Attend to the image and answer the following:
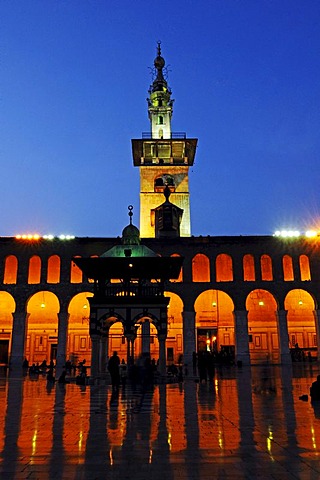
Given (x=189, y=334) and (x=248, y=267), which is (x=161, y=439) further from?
(x=248, y=267)

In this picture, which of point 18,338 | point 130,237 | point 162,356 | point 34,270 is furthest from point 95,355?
point 34,270

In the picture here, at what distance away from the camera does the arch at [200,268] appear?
1582 inches

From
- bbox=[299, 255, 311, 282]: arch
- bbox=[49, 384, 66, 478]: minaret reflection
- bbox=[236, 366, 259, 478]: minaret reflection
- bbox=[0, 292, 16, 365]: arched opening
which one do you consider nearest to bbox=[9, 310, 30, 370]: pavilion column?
bbox=[0, 292, 16, 365]: arched opening

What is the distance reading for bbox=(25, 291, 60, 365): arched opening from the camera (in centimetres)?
4269

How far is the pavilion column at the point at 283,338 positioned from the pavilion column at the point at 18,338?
2165 cm

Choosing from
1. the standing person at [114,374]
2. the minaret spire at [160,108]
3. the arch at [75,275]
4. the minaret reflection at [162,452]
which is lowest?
the minaret reflection at [162,452]

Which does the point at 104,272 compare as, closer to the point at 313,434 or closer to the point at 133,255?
the point at 133,255

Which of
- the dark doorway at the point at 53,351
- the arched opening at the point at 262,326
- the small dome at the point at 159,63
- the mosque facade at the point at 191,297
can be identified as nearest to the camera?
the mosque facade at the point at 191,297

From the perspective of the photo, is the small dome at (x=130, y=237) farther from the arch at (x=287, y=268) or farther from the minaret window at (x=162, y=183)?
the minaret window at (x=162, y=183)

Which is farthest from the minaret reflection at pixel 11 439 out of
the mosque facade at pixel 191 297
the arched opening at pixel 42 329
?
the arched opening at pixel 42 329

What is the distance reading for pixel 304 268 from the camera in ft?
132

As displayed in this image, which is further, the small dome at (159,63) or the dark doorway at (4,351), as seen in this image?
the small dome at (159,63)

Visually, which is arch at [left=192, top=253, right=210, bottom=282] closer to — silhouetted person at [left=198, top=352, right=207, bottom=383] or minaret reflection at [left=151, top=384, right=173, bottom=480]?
silhouetted person at [left=198, top=352, right=207, bottom=383]

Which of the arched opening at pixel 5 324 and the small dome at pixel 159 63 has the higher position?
the small dome at pixel 159 63
